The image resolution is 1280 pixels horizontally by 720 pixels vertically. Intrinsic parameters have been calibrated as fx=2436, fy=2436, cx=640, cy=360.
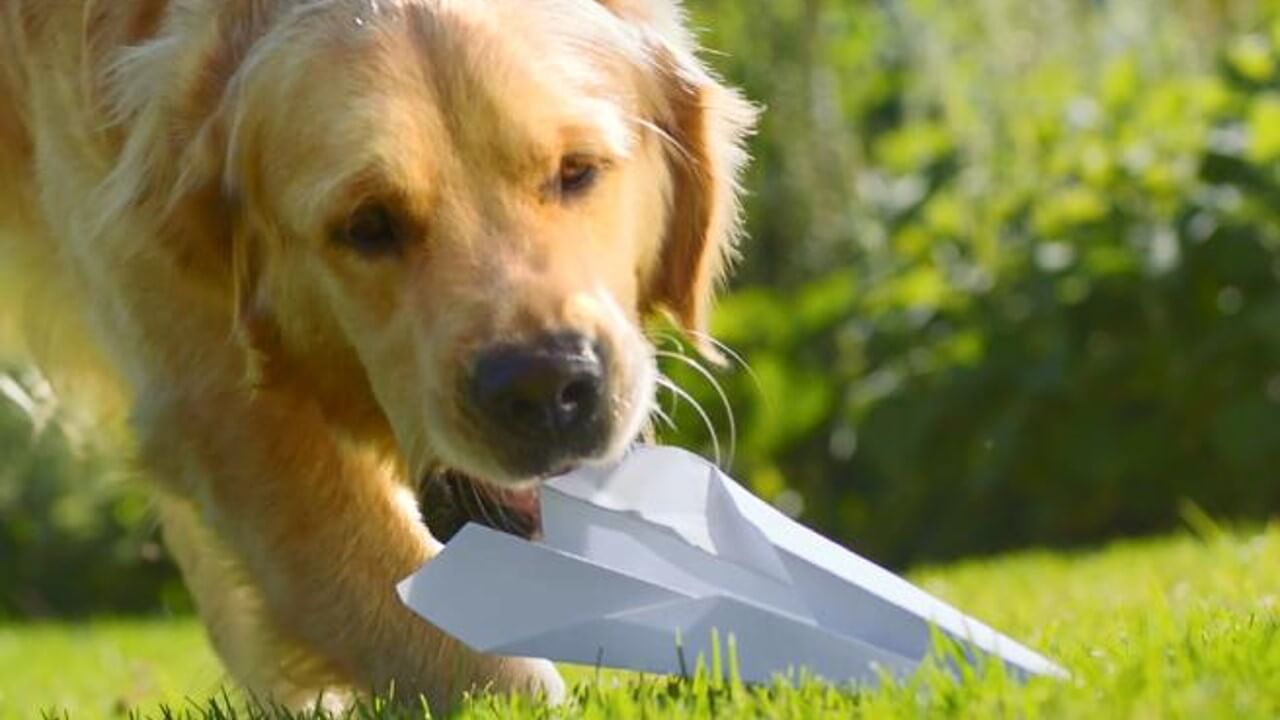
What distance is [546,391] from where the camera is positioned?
12.3 ft

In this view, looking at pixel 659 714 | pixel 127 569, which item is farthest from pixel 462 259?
pixel 127 569

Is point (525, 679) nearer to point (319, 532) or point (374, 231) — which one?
point (319, 532)

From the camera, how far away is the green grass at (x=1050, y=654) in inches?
125

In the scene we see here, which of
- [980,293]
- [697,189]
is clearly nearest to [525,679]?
[697,189]

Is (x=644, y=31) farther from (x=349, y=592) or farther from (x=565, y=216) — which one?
(x=349, y=592)

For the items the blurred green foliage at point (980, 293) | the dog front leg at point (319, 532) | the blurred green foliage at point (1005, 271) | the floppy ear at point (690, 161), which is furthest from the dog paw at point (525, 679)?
the blurred green foliage at point (1005, 271)

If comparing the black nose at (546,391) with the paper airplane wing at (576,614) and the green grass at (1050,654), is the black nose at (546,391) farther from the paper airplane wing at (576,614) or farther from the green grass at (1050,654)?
the green grass at (1050,654)

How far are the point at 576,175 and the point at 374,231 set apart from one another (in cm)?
35

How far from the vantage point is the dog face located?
12.5 ft

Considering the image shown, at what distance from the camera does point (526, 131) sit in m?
4.01

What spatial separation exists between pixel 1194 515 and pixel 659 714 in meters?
5.34

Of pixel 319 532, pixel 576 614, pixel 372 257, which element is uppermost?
pixel 372 257

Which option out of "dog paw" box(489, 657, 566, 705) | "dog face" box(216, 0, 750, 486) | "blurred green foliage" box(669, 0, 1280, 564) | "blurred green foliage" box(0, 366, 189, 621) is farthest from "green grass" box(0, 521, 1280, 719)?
"blurred green foliage" box(0, 366, 189, 621)

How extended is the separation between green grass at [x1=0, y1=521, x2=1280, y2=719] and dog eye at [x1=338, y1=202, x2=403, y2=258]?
778 mm
